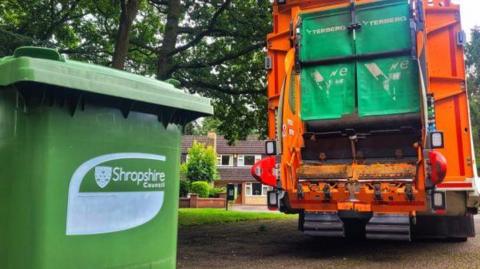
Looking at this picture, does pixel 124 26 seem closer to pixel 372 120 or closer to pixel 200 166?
pixel 372 120

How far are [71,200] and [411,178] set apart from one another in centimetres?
420

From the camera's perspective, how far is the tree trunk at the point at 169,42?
10.4 meters

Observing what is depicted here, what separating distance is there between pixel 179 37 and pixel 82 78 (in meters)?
9.60

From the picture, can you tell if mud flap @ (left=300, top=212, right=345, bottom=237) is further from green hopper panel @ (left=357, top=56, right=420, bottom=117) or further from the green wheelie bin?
the green wheelie bin

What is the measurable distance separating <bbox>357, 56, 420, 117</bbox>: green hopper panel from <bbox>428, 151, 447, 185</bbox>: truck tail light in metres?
0.73

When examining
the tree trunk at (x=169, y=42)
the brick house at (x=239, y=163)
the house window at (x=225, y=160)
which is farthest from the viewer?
the house window at (x=225, y=160)

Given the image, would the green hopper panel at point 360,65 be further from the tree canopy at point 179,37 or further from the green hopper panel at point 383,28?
the tree canopy at point 179,37

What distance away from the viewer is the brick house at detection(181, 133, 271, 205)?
145ft

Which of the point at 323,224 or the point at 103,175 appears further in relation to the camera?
the point at 323,224

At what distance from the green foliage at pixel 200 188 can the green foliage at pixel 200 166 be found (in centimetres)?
212

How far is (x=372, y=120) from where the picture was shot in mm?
6371

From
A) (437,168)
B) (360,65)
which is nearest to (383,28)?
(360,65)

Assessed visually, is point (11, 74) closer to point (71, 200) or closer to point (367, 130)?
point (71, 200)

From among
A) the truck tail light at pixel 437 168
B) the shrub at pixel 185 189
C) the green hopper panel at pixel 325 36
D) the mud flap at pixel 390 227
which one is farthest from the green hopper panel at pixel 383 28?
the shrub at pixel 185 189
